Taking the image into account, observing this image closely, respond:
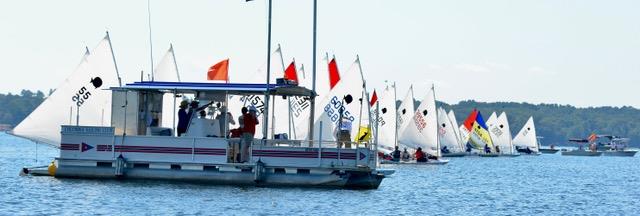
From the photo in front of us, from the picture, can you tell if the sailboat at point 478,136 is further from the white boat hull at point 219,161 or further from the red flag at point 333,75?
the white boat hull at point 219,161

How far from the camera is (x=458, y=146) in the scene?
11700 centimetres

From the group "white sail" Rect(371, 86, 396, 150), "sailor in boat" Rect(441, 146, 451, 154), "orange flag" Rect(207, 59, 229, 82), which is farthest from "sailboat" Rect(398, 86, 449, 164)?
"orange flag" Rect(207, 59, 229, 82)

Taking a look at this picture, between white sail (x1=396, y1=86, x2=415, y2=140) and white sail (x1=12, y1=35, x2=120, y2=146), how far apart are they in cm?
3824

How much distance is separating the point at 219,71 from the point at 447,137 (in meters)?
63.3

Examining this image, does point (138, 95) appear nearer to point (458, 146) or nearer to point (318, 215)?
point (318, 215)

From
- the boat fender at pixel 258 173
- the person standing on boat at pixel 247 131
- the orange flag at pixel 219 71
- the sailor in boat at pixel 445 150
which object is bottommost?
the boat fender at pixel 258 173

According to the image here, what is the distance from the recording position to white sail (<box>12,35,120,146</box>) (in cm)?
5000

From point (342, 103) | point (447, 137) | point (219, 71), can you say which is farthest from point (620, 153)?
point (219, 71)

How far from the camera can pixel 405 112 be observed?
92312 mm

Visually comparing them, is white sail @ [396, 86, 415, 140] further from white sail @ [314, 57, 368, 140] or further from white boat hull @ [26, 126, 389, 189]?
white boat hull @ [26, 126, 389, 189]

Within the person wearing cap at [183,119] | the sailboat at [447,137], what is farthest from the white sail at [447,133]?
the person wearing cap at [183,119]

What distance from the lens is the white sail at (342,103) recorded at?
194 ft

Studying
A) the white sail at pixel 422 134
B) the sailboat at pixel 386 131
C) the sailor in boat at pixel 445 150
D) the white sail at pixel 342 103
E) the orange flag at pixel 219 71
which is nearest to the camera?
the orange flag at pixel 219 71

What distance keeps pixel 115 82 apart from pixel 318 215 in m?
20.9
